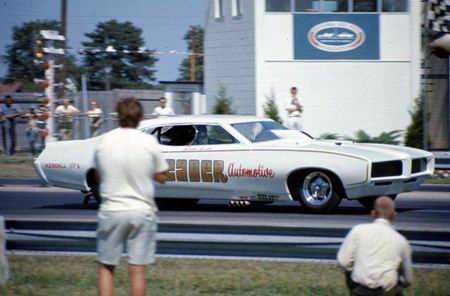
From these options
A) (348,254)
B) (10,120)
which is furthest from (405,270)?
(10,120)

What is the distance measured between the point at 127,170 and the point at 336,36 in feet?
66.0

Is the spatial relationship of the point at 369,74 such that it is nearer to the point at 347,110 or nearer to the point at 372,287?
the point at 347,110

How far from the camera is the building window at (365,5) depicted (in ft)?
85.1

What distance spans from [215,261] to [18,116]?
19.7 m

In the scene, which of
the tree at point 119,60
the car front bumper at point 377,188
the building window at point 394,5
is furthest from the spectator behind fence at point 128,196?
the tree at point 119,60

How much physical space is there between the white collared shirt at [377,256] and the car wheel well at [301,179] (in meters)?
6.74

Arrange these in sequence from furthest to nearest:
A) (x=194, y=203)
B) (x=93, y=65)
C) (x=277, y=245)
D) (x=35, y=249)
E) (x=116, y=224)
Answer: (x=93, y=65)
(x=194, y=203)
(x=35, y=249)
(x=277, y=245)
(x=116, y=224)

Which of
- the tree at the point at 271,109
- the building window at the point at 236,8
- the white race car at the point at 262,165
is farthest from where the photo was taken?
the building window at the point at 236,8

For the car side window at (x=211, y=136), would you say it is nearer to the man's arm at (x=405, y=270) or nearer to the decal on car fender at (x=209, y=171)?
the decal on car fender at (x=209, y=171)

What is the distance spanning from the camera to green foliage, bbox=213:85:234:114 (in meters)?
26.6

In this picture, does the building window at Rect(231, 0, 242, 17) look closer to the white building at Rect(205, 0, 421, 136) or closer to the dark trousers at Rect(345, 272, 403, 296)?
the white building at Rect(205, 0, 421, 136)

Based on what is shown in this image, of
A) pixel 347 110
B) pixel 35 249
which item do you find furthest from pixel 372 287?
pixel 347 110

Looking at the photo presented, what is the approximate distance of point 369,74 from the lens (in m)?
26.2

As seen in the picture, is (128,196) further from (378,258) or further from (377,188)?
(377,188)
